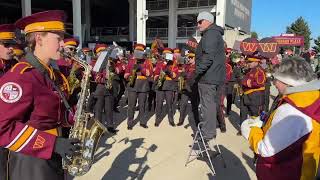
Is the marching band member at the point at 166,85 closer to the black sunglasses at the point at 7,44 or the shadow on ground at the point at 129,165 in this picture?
the shadow on ground at the point at 129,165

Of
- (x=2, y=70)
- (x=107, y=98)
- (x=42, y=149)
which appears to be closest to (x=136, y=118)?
(x=107, y=98)

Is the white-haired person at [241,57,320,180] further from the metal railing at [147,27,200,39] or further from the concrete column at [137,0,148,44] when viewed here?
the metal railing at [147,27,200,39]

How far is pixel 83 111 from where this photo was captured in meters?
3.23

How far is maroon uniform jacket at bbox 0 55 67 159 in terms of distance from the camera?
238 cm

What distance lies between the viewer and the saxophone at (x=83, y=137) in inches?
114

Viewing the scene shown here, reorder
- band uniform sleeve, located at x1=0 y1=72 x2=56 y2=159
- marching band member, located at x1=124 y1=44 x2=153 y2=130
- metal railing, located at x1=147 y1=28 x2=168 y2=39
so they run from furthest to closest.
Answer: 1. metal railing, located at x1=147 y1=28 x2=168 y2=39
2. marching band member, located at x1=124 y1=44 x2=153 y2=130
3. band uniform sleeve, located at x1=0 y1=72 x2=56 y2=159

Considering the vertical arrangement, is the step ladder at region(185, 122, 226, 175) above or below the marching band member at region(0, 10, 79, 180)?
below

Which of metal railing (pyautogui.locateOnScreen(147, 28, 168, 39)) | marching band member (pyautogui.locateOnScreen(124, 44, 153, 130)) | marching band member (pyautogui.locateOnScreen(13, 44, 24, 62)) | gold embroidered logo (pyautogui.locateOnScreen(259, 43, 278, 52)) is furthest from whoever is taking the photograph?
metal railing (pyautogui.locateOnScreen(147, 28, 168, 39))

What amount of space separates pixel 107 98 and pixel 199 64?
3504 millimetres

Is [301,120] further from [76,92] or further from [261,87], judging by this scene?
[261,87]

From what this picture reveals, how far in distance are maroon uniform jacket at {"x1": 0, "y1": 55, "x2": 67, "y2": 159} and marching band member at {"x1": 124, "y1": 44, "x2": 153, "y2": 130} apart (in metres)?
6.35

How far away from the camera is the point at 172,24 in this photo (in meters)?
37.1

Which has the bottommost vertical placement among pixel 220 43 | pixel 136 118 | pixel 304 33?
pixel 136 118

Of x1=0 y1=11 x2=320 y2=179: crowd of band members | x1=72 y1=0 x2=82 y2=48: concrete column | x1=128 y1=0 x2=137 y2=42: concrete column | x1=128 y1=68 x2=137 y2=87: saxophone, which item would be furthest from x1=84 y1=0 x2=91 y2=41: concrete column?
x1=128 y1=68 x2=137 y2=87: saxophone
